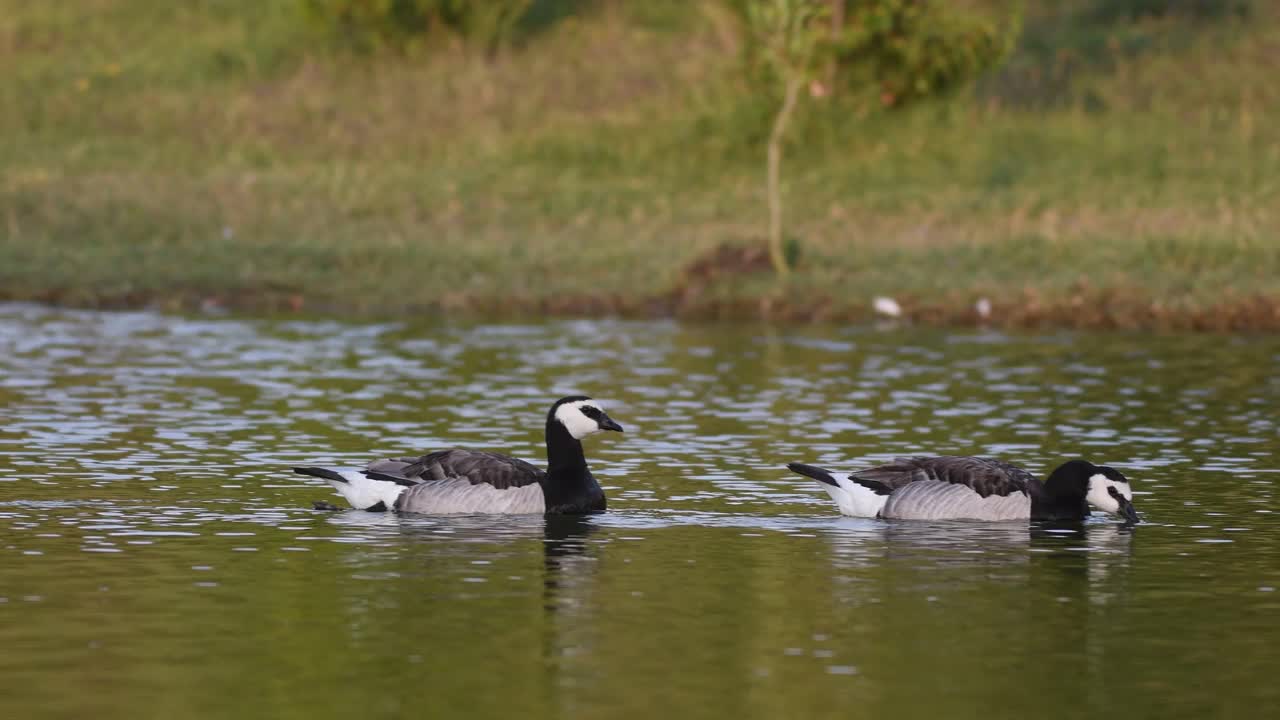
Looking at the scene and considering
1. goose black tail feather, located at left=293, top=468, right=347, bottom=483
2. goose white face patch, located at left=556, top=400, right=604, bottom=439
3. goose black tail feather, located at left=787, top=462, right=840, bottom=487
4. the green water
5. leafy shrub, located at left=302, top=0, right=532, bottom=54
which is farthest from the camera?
leafy shrub, located at left=302, top=0, right=532, bottom=54

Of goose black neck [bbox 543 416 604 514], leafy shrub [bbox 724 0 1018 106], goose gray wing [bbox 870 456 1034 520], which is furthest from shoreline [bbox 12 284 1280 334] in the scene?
goose black neck [bbox 543 416 604 514]

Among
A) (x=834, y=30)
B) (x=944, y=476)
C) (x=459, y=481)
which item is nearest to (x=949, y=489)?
(x=944, y=476)

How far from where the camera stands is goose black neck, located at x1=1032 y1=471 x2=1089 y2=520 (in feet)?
71.1

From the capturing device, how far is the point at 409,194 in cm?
5575

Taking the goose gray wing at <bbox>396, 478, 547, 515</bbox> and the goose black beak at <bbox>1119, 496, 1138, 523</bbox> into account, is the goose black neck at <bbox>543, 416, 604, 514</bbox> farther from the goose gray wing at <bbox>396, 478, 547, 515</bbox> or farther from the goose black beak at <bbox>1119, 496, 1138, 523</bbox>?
the goose black beak at <bbox>1119, 496, 1138, 523</bbox>

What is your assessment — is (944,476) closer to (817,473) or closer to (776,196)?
(817,473)

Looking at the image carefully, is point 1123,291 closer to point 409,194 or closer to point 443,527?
point 409,194

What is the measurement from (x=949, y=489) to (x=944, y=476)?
13 cm

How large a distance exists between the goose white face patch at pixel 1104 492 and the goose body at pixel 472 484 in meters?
4.46

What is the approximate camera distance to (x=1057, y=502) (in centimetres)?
2173

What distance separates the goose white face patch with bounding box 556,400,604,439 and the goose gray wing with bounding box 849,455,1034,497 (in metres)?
2.53

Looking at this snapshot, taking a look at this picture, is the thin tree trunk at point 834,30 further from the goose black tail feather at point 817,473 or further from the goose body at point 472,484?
the goose black tail feather at point 817,473

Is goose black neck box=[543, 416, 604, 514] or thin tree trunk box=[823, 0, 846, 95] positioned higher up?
thin tree trunk box=[823, 0, 846, 95]

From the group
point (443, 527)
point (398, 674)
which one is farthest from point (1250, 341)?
point (398, 674)
